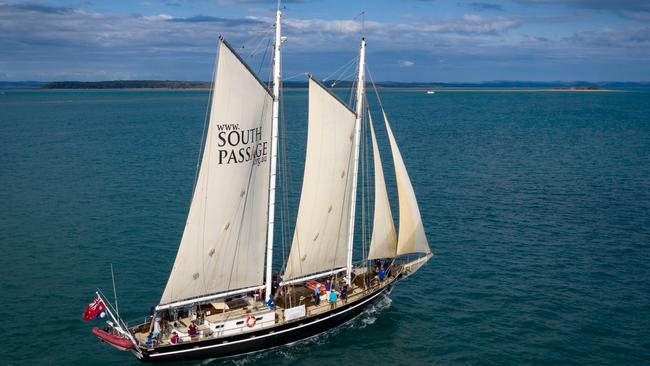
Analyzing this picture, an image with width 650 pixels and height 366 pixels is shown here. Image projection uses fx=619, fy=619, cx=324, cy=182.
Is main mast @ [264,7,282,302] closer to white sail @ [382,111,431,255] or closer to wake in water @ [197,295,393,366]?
wake in water @ [197,295,393,366]

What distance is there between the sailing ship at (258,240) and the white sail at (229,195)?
6 centimetres

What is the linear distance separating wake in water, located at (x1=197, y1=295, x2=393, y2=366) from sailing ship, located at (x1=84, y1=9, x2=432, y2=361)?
374 millimetres

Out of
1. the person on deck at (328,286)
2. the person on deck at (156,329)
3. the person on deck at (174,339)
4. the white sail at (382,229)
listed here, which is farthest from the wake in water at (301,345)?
the white sail at (382,229)

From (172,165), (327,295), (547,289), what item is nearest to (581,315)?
(547,289)

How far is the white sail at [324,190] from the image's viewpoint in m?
40.3

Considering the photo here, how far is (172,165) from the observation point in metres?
96.0

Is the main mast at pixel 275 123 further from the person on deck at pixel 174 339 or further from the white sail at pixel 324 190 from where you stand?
the person on deck at pixel 174 339

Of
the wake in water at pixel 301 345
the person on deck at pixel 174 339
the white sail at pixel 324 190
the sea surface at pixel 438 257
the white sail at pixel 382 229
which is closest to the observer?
the person on deck at pixel 174 339

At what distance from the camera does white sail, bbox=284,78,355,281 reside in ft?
132

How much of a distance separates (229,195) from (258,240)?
4.21 meters

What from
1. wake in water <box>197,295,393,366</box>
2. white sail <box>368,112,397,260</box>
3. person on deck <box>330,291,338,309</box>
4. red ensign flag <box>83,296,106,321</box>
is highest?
white sail <box>368,112,397,260</box>

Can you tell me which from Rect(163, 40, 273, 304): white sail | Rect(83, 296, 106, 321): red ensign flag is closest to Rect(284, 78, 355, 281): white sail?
Rect(163, 40, 273, 304): white sail

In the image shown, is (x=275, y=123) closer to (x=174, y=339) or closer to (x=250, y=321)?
(x=250, y=321)

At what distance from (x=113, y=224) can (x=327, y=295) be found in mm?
29585
